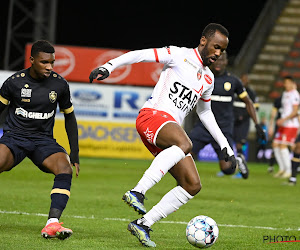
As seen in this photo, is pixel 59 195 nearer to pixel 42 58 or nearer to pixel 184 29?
pixel 42 58

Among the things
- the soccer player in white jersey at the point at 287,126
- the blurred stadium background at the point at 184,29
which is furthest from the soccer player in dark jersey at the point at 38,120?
the blurred stadium background at the point at 184,29

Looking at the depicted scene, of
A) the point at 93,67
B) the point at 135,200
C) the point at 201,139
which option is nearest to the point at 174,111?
the point at 135,200

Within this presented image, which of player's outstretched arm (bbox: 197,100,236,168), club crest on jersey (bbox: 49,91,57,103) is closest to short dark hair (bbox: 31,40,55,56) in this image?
club crest on jersey (bbox: 49,91,57,103)

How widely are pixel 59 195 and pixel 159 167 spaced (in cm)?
105

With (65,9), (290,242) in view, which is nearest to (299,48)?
(65,9)

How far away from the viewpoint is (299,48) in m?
25.8

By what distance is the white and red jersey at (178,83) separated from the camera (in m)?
6.20

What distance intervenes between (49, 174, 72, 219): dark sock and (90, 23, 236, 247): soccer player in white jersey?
0.72 m

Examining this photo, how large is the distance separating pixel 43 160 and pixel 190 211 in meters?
2.99

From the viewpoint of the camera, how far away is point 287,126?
15523mm

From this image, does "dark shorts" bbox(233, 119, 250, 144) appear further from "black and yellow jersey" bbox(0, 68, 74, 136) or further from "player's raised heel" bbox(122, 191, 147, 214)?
"player's raised heel" bbox(122, 191, 147, 214)

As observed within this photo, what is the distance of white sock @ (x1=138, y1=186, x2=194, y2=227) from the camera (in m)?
5.93

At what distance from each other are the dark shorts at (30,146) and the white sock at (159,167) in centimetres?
115

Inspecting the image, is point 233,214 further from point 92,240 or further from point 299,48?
point 299,48
